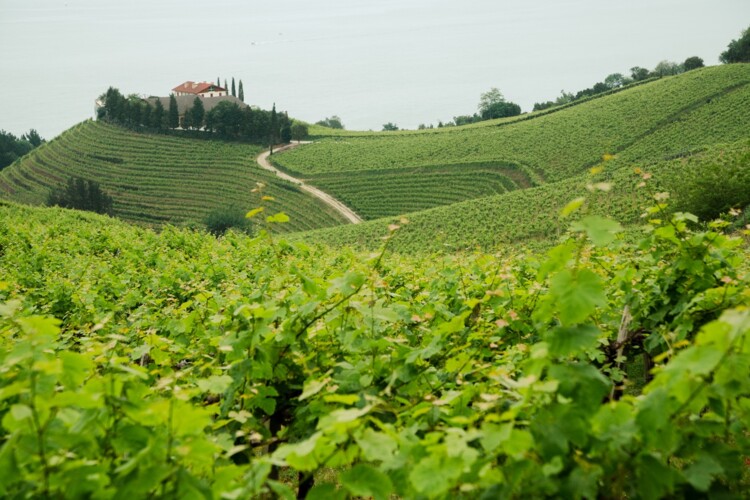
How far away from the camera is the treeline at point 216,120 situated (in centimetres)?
11269

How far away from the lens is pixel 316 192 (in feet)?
305

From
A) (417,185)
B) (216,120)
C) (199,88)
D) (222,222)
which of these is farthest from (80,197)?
(199,88)

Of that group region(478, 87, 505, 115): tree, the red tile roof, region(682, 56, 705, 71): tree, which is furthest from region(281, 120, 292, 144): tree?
region(682, 56, 705, 71): tree

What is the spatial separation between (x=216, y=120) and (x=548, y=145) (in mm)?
64062

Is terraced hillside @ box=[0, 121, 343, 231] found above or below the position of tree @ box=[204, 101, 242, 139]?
below

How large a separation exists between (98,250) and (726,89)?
9211 cm

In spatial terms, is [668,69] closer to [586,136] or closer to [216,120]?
[586,136]

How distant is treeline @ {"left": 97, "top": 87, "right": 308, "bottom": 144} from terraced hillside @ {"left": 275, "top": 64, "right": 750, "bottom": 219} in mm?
9296

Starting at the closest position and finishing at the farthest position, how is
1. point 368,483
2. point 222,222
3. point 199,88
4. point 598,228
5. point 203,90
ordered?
point 368,483 < point 598,228 < point 222,222 < point 203,90 < point 199,88

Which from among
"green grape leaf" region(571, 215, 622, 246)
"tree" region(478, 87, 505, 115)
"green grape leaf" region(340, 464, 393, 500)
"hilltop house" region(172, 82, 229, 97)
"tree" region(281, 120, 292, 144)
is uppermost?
"hilltop house" region(172, 82, 229, 97)

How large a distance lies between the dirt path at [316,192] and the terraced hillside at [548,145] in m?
1.58

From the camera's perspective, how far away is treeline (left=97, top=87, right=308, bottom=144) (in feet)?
370

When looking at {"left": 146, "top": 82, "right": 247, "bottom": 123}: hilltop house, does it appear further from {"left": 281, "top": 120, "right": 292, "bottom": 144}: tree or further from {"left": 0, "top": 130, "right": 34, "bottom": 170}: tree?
{"left": 0, "top": 130, "right": 34, "bottom": 170}: tree

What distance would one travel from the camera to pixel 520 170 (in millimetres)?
83688
